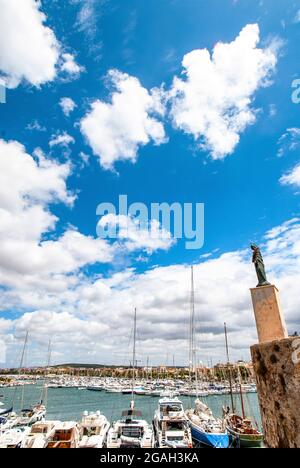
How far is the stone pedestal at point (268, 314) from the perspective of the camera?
7151 mm

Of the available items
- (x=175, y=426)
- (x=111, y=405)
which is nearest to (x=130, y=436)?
(x=175, y=426)

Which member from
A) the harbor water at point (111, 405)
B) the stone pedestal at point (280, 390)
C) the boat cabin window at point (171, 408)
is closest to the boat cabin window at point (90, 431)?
the boat cabin window at point (171, 408)

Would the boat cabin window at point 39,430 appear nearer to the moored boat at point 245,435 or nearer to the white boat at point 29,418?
the white boat at point 29,418

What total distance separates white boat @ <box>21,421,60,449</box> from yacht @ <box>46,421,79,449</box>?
259mm

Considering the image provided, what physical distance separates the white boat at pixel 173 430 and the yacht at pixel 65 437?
5.14 m

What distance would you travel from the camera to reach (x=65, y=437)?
52.7ft

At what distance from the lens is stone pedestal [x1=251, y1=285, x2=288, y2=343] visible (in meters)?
7.15

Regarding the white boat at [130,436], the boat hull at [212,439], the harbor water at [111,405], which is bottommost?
the harbor water at [111,405]

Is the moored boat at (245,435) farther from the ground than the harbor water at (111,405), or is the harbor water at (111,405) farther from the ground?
the moored boat at (245,435)

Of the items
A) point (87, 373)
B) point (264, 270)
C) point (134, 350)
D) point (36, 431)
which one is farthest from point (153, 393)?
point (87, 373)

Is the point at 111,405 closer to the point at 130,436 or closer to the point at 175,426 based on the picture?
the point at 175,426

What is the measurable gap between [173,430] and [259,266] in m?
16.5
